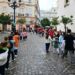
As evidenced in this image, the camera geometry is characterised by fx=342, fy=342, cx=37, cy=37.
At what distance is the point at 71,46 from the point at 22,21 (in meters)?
87.1

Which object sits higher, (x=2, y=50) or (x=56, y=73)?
(x=2, y=50)

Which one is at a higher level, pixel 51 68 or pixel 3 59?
pixel 3 59

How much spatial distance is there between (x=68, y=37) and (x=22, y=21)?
285 ft

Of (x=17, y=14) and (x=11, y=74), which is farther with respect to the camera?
(x=17, y=14)

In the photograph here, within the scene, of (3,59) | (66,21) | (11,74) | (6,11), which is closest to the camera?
(3,59)

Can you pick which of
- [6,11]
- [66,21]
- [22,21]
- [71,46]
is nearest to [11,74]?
[71,46]

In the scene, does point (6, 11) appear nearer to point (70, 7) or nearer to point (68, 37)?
point (70, 7)

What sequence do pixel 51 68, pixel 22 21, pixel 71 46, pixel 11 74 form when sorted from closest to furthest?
pixel 11 74 < pixel 51 68 < pixel 71 46 < pixel 22 21

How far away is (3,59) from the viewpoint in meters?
11.8

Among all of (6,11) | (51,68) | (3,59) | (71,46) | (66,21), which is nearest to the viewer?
(3,59)

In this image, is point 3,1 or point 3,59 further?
point 3,1

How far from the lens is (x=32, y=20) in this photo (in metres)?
119

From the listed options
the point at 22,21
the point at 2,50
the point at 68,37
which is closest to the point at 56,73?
the point at 2,50

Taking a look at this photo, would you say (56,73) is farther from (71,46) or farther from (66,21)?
(66,21)
